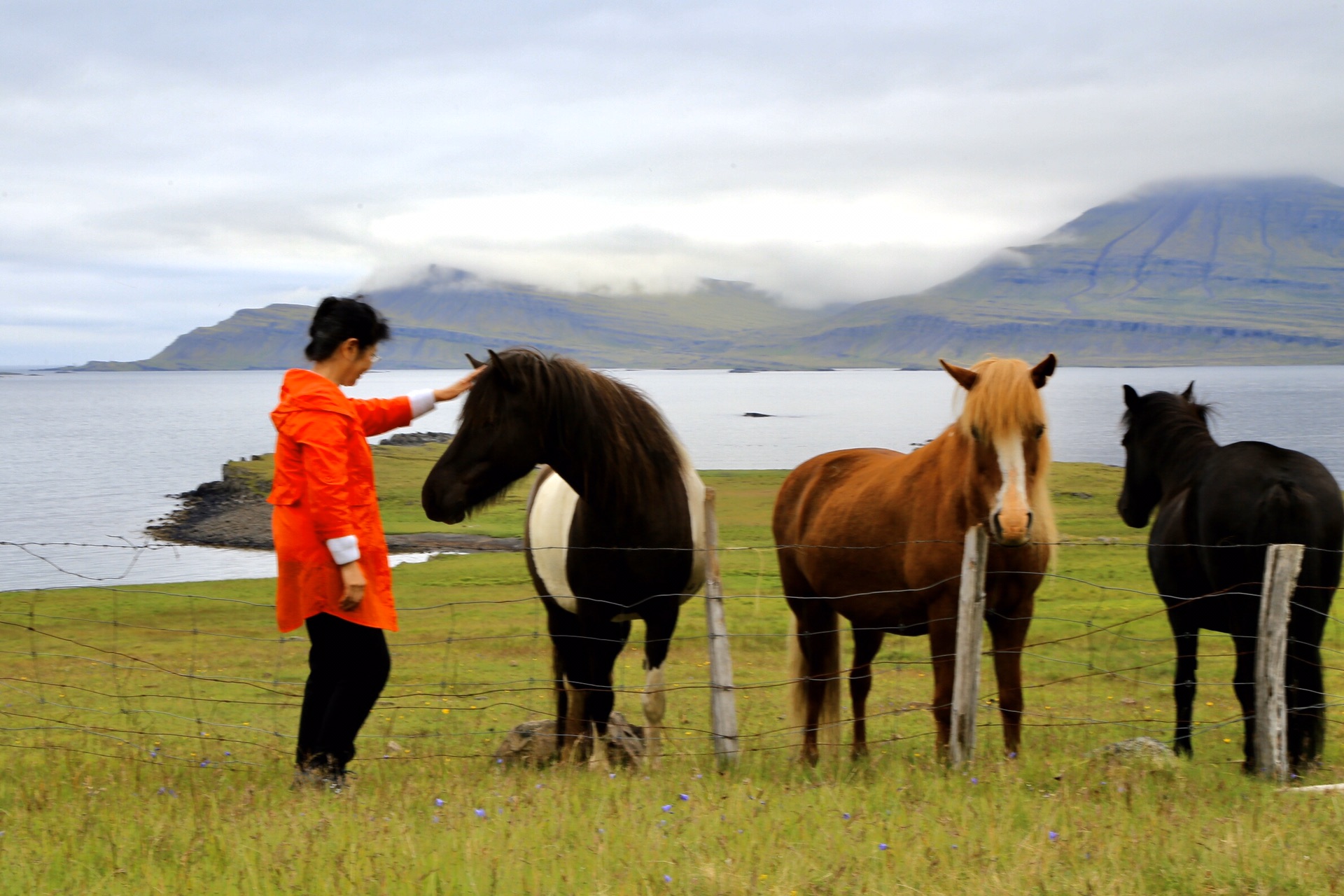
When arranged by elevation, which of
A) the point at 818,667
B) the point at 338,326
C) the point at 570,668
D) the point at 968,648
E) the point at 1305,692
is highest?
the point at 338,326

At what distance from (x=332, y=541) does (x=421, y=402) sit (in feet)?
4.75

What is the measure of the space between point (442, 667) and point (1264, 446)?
12061 mm

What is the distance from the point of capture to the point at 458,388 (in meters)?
5.96

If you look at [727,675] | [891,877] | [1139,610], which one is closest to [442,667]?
[727,675]

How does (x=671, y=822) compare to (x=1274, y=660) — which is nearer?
(x=671, y=822)

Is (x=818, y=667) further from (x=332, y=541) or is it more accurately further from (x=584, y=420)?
(x=332, y=541)

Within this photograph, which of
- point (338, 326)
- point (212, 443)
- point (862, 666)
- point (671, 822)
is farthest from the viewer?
point (212, 443)

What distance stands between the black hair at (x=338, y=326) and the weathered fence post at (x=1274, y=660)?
5075 millimetres

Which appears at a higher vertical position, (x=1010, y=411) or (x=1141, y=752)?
(x=1010, y=411)

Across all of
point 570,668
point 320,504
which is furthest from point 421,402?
point 570,668

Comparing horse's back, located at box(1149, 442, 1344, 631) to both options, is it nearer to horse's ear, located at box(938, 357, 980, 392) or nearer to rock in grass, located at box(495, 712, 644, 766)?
horse's ear, located at box(938, 357, 980, 392)

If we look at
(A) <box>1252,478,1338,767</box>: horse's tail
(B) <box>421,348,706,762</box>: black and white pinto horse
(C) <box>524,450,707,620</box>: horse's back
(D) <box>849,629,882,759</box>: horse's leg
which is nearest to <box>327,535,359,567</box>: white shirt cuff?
(B) <box>421,348,706,762</box>: black and white pinto horse

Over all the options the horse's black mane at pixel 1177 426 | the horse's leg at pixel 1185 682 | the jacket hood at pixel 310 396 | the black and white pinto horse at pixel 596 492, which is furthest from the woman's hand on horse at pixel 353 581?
the horse's black mane at pixel 1177 426

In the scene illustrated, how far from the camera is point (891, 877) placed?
377 cm
